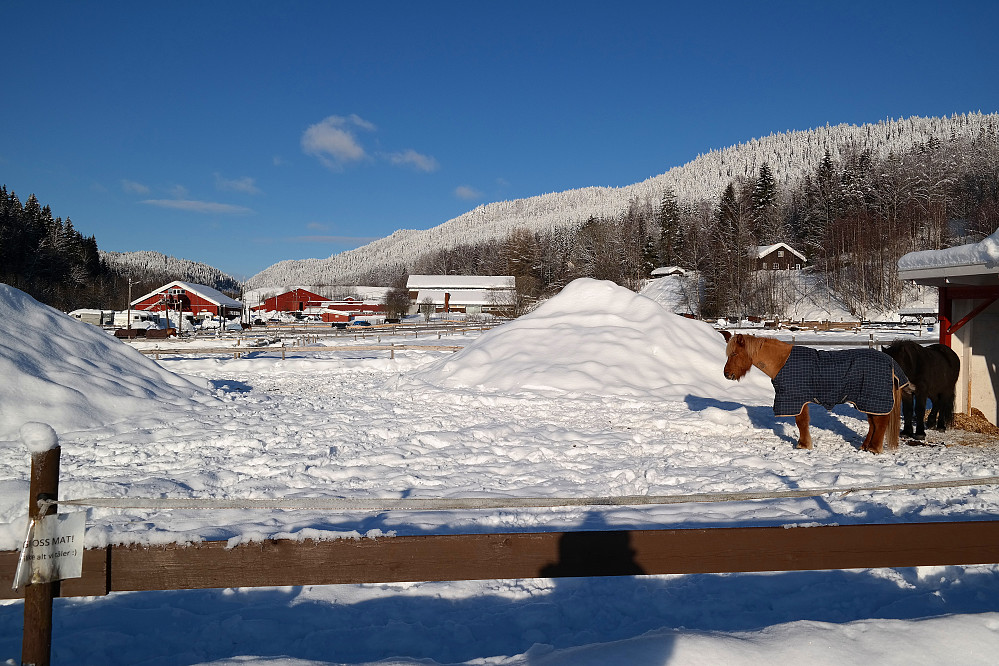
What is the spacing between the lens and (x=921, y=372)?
27.1 ft

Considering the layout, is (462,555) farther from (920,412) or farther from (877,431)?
(920,412)

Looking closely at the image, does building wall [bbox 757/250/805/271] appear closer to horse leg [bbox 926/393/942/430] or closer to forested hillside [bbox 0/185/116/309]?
horse leg [bbox 926/393/942/430]

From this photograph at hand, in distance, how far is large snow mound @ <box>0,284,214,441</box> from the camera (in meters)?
9.37

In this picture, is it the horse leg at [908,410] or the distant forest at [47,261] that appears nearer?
the horse leg at [908,410]

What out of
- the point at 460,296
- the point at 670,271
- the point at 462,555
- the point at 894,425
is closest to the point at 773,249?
the point at 670,271

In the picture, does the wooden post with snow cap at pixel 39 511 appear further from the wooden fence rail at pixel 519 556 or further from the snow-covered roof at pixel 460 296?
the snow-covered roof at pixel 460 296

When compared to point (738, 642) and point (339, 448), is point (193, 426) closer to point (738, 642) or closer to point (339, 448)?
point (339, 448)

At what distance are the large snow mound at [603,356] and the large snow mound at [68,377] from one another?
6299 millimetres

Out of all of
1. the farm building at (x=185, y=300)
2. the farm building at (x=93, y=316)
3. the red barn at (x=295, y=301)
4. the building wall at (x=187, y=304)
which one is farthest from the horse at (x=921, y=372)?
the red barn at (x=295, y=301)

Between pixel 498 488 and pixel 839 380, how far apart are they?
4826mm

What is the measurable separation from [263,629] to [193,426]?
7327 millimetres

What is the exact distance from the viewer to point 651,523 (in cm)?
512

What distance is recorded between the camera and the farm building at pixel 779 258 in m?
65.1

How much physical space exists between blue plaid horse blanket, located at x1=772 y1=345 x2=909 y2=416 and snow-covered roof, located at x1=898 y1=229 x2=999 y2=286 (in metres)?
1.68
